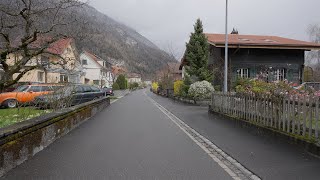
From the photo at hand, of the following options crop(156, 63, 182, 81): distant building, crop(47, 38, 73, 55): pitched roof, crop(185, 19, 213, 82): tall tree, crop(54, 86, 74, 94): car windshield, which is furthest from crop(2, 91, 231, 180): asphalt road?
crop(156, 63, 182, 81): distant building

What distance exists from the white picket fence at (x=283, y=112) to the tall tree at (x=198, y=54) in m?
19.4

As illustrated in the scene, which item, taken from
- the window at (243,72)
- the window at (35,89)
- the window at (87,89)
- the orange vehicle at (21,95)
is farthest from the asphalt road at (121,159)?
the window at (243,72)

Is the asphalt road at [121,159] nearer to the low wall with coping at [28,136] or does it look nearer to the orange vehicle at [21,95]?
the low wall with coping at [28,136]

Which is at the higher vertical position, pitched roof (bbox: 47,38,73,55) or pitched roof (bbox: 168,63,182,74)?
pitched roof (bbox: 168,63,182,74)

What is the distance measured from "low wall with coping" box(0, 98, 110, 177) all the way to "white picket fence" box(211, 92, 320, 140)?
603 centimetres

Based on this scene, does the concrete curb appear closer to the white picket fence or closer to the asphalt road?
the white picket fence

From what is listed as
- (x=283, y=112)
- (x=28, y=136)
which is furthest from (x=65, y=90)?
(x=283, y=112)

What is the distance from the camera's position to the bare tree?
10156 mm

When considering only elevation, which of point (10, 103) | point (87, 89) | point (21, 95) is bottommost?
point (10, 103)

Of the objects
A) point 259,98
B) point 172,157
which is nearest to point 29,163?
point 172,157

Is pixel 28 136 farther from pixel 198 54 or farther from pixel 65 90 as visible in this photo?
pixel 198 54

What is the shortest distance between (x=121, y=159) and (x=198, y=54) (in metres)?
27.9

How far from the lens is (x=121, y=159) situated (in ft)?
25.1

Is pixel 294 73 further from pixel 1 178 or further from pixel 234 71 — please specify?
pixel 1 178
